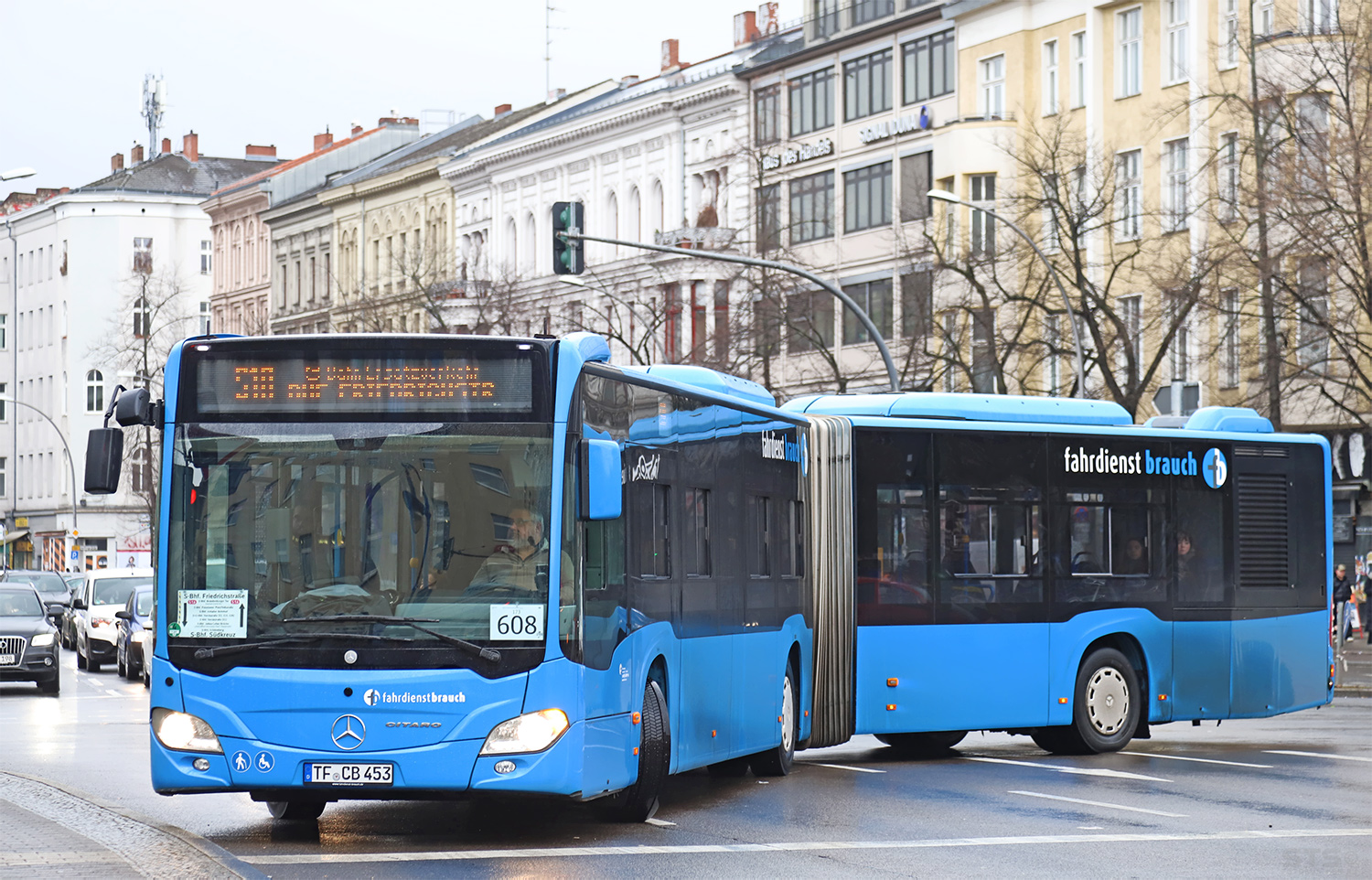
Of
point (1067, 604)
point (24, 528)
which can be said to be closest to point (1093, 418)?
point (1067, 604)

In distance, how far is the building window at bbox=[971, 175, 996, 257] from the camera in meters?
51.4

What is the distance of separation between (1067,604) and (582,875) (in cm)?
919

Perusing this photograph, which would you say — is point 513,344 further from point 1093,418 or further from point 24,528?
point 24,528

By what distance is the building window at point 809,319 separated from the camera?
51688mm

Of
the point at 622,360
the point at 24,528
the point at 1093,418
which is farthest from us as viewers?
the point at 24,528

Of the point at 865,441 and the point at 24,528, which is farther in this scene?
the point at 24,528

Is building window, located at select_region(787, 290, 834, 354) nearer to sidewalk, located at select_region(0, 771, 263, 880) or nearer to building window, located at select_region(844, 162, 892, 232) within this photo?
building window, located at select_region(844, 162, 892, 232)

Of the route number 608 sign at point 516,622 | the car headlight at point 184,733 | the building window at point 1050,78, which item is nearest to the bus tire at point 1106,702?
the route number 608 sign at point 516,622

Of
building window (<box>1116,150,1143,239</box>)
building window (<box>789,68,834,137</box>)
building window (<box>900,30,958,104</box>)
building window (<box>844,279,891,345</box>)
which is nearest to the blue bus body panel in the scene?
building window (<box>1116,150,1143,239</box>)

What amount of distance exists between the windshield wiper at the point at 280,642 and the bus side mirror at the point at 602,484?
4.04 ft

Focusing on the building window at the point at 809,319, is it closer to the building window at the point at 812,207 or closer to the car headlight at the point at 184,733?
the building window at the point at 812,207

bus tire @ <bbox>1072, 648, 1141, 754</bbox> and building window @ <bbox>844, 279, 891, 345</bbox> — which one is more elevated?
building window @ <bbox>844, 279, 891, 345</bbox>

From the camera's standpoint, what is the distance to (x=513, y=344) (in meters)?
13.6

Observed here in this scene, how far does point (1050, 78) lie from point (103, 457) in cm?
4410
